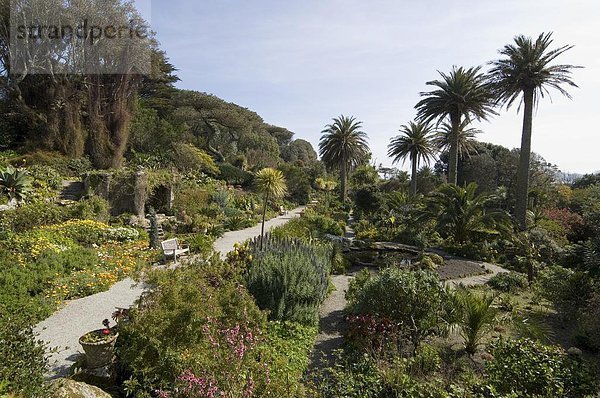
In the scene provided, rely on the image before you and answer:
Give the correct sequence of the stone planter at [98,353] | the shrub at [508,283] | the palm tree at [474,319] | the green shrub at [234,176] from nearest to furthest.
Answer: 1. the stone planter at [98,353]
2. the palm tree at [474,319]
3. the shrub at [508,283]
4. the green shrub at [234,176]

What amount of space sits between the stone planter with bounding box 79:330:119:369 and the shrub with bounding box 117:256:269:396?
0.38 m

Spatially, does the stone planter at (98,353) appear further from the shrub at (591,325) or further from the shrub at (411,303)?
the shrub at (591,325)

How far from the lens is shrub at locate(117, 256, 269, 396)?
3.57 meters

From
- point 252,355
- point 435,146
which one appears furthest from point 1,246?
point 435,146

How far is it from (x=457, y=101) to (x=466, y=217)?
931 cm

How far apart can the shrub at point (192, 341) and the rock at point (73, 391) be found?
319 millimetres

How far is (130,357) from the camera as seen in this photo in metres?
4.13

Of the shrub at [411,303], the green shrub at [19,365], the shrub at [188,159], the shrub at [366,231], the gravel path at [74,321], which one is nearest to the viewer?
the green shrub at [19,365]

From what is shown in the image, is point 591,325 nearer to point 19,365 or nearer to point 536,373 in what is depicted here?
point 536,373

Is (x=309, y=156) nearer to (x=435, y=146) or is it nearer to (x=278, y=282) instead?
(x=435, y=146)

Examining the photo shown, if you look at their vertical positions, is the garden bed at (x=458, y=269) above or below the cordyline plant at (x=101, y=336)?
below

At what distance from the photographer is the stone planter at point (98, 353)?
4.61 meters

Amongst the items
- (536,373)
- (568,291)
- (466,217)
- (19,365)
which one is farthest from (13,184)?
(466,217)

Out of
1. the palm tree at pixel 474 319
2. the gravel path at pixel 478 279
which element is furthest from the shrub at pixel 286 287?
the gravel path at pixel 478 279
